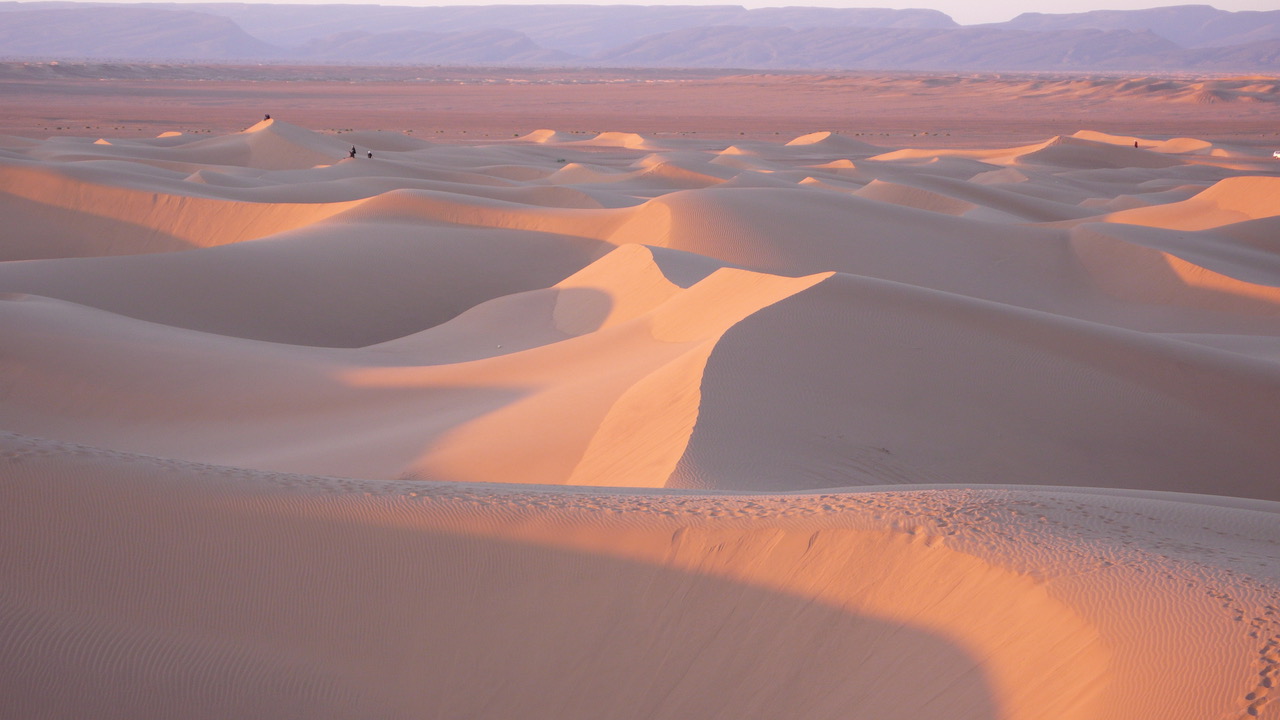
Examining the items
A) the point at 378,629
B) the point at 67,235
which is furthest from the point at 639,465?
the point at 67,235

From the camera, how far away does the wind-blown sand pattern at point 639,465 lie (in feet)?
10.8

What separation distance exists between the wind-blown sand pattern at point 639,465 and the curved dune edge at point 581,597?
12 mm

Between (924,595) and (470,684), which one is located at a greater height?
(924,595)

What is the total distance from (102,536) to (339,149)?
93.4 ft

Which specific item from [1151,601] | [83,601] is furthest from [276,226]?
[1151,601]

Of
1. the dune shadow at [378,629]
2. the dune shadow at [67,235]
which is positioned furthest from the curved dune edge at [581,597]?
the dune shadow at [67,235]

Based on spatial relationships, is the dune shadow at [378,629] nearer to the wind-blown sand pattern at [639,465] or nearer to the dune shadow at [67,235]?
Answer: the wind-blown sand pattern at [639,465]

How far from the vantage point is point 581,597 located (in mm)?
3701

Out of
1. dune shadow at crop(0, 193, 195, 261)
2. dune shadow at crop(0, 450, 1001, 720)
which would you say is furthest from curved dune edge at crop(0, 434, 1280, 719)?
dune shadow at crop(0, 193, 195, 261)

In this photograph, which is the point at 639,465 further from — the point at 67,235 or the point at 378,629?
the point at 67,235

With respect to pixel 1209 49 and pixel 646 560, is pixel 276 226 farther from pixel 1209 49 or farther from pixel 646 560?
pixel 1209 49

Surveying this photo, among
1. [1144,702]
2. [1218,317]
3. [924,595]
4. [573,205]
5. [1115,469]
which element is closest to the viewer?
[1144,702]

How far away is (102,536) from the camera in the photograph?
12.3ft

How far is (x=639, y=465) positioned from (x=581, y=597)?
2.61 metres
